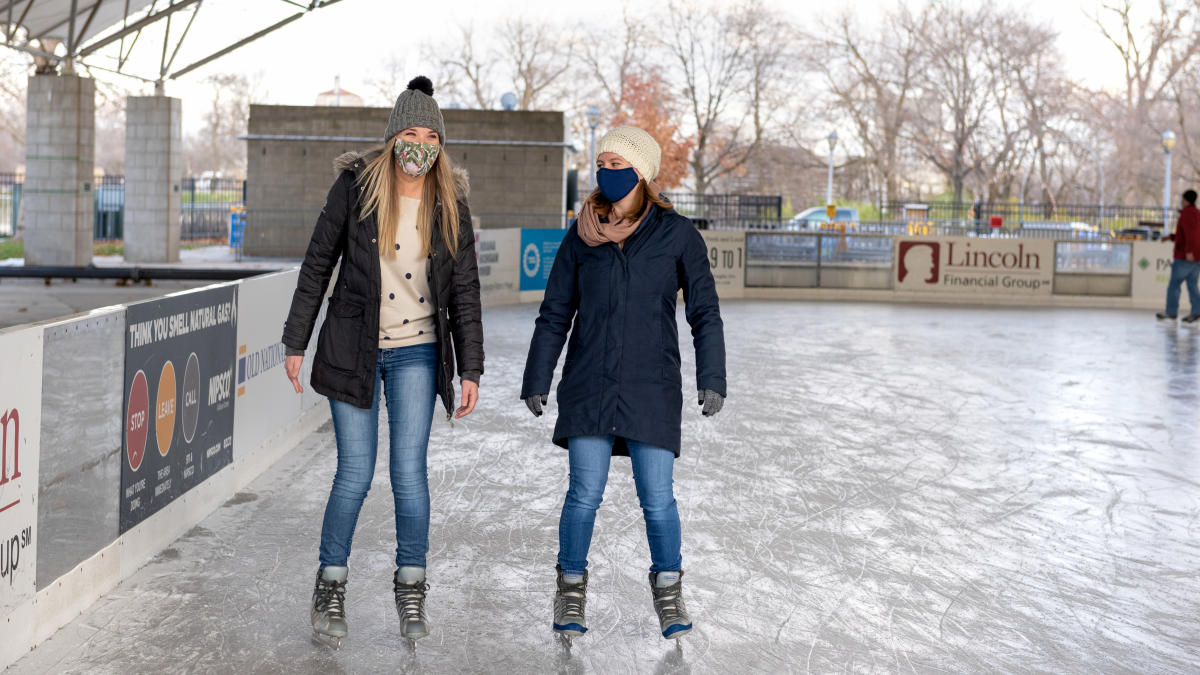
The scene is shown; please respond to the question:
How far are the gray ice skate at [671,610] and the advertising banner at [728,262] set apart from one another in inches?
784

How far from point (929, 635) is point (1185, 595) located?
1425 mm

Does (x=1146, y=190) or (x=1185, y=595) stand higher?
(x=1146, y=190)

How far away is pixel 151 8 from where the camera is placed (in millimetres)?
24891

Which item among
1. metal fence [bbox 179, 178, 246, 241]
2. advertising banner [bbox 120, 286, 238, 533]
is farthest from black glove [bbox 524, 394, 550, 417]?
metal fence [bbox 179, 178, 246, 241]

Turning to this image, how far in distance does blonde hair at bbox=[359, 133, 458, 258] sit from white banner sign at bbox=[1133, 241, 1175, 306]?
22.2 meters

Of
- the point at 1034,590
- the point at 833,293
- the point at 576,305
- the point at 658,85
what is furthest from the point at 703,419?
the point at 658,85

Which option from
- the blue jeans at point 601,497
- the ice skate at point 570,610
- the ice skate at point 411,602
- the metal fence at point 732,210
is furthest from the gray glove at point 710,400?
the metal fence at point 732,210

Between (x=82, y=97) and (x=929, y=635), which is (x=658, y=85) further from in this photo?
(x=929, y=635)

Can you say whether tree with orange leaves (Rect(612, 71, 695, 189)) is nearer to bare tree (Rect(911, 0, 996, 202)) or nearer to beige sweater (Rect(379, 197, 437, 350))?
bare tree (Rect(911, 0, 996, 202))

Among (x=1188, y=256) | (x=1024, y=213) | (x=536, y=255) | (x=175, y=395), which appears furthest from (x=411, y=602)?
(x=1024, y=213)

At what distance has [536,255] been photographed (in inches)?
863

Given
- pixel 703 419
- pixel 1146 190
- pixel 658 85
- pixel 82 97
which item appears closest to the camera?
pixel 703 419

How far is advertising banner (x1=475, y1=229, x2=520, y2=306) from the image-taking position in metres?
20.0

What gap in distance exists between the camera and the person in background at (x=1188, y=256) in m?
18.8
